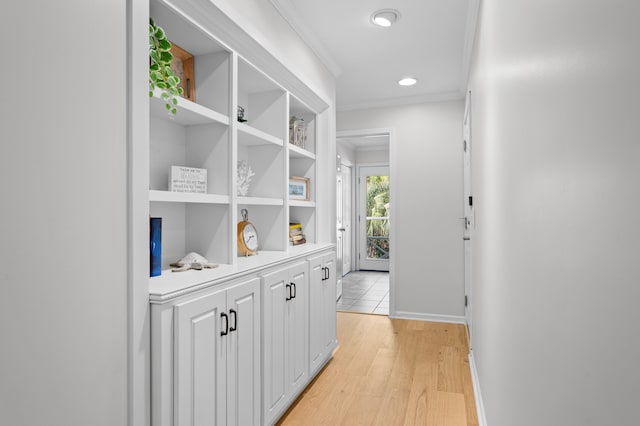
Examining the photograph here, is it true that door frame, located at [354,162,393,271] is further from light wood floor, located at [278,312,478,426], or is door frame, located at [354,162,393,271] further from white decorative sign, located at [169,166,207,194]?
white decorative sign, located at [169,166,207,194]

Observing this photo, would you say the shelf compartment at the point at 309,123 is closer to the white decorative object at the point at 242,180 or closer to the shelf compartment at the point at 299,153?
the shelf compartment at the point at 299,153

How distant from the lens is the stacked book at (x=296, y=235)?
3004mm

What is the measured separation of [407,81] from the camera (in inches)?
152

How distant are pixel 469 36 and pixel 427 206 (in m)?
1.94

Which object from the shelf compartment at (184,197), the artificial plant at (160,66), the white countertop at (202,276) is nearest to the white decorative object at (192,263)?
the white countertop at (202,276)

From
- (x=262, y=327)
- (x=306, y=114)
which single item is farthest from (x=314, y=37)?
(x=262, y=327)

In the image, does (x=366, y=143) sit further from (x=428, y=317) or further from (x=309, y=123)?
(x=309, y=123)

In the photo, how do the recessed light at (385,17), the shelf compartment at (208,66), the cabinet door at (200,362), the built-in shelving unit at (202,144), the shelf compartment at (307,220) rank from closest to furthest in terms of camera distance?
the cabinet door at (200,362), the built-in shelving unit at (202,144), the shelf compartment at (208,66), the recessed light at (385,17), the shelf compartment at (307,220)

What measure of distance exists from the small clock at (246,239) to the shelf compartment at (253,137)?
0.44 meters

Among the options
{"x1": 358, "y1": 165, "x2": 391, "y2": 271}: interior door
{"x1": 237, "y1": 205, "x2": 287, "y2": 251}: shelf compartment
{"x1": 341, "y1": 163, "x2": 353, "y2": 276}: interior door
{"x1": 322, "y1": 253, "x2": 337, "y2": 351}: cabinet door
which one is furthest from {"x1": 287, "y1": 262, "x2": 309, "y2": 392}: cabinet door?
{"x1": 358, "y1": 165, "x2": 391, "y2": 271}: interior door
